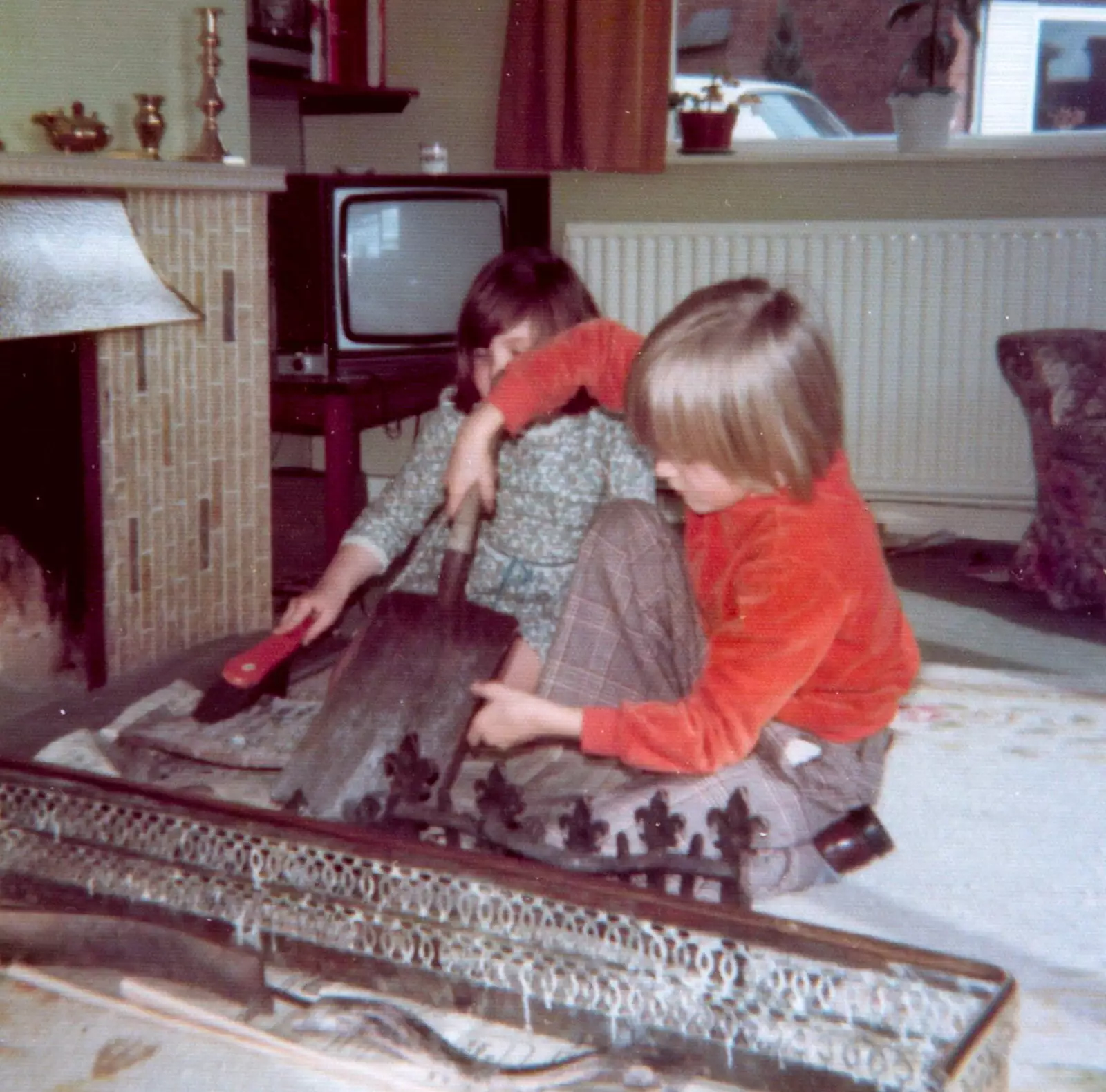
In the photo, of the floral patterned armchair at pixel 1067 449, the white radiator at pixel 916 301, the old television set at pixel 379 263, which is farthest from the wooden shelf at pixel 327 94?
the floral patterned armchair at pixel 1067 449

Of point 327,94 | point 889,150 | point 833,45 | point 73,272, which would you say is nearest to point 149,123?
point 73,272

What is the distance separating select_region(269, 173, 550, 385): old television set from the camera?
8.17 feet

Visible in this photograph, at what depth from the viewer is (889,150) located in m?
2.92

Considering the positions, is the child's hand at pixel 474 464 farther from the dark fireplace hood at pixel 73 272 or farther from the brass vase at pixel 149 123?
the brass vase at pixel 149 123

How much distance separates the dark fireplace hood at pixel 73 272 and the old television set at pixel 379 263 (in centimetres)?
57

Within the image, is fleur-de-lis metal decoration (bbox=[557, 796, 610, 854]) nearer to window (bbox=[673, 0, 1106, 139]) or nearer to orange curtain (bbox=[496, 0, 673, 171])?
orange curtain (bbox=[496, 0, 673, 171])

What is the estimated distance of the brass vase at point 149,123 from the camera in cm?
196

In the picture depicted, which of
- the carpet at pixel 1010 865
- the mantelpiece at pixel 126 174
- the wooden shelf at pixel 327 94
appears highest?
the wooden shelf at pixel 327 94

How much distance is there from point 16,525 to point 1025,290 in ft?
6.83

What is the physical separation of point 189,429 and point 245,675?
0.66 m

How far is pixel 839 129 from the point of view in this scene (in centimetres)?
333

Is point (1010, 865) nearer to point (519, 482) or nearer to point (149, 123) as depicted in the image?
point (519, 482)

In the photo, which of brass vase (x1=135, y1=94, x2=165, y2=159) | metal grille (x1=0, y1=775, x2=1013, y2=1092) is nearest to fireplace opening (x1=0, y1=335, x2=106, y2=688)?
brass vase (x1=135, y1=94, x2=165, y2=159)

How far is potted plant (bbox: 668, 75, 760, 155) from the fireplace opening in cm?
163
